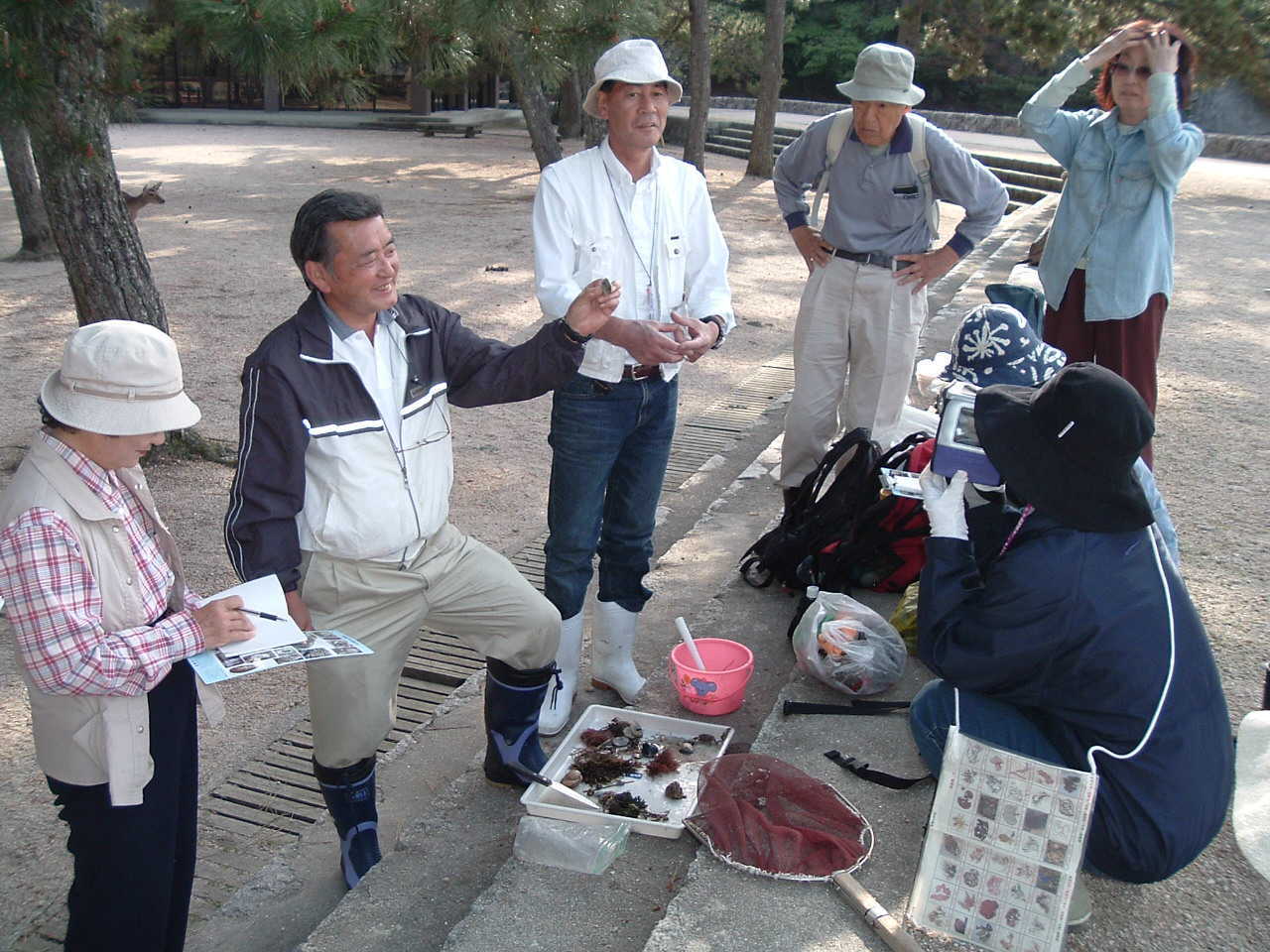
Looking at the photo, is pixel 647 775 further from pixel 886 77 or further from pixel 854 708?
pixel 886 77

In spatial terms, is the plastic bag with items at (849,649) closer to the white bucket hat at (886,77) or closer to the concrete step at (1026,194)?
the white bucket hat at (886,77)

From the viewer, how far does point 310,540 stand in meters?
2.64

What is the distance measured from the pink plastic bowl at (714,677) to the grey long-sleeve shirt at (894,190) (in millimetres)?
1772

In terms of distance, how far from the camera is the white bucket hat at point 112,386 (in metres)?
2.18

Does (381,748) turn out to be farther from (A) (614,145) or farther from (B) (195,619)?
(A) (614,145)

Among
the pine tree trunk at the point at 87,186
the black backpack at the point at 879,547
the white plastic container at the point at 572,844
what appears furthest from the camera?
the pine tree trunk at the point at 87,186

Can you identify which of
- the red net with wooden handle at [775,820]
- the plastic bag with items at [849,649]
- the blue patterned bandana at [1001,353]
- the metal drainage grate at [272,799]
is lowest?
the metal drainage grate at [272,799]

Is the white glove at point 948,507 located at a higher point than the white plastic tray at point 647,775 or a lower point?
higher

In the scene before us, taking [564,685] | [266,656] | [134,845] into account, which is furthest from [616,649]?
[134,845]

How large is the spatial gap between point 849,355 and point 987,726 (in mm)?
2261

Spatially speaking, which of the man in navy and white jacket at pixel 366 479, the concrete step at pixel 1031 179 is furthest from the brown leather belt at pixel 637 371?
the concrete step at pixel 1031 179

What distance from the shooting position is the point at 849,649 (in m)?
3.18

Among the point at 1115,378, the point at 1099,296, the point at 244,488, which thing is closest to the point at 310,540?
the point at 244,488

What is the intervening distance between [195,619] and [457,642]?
7.50ft
